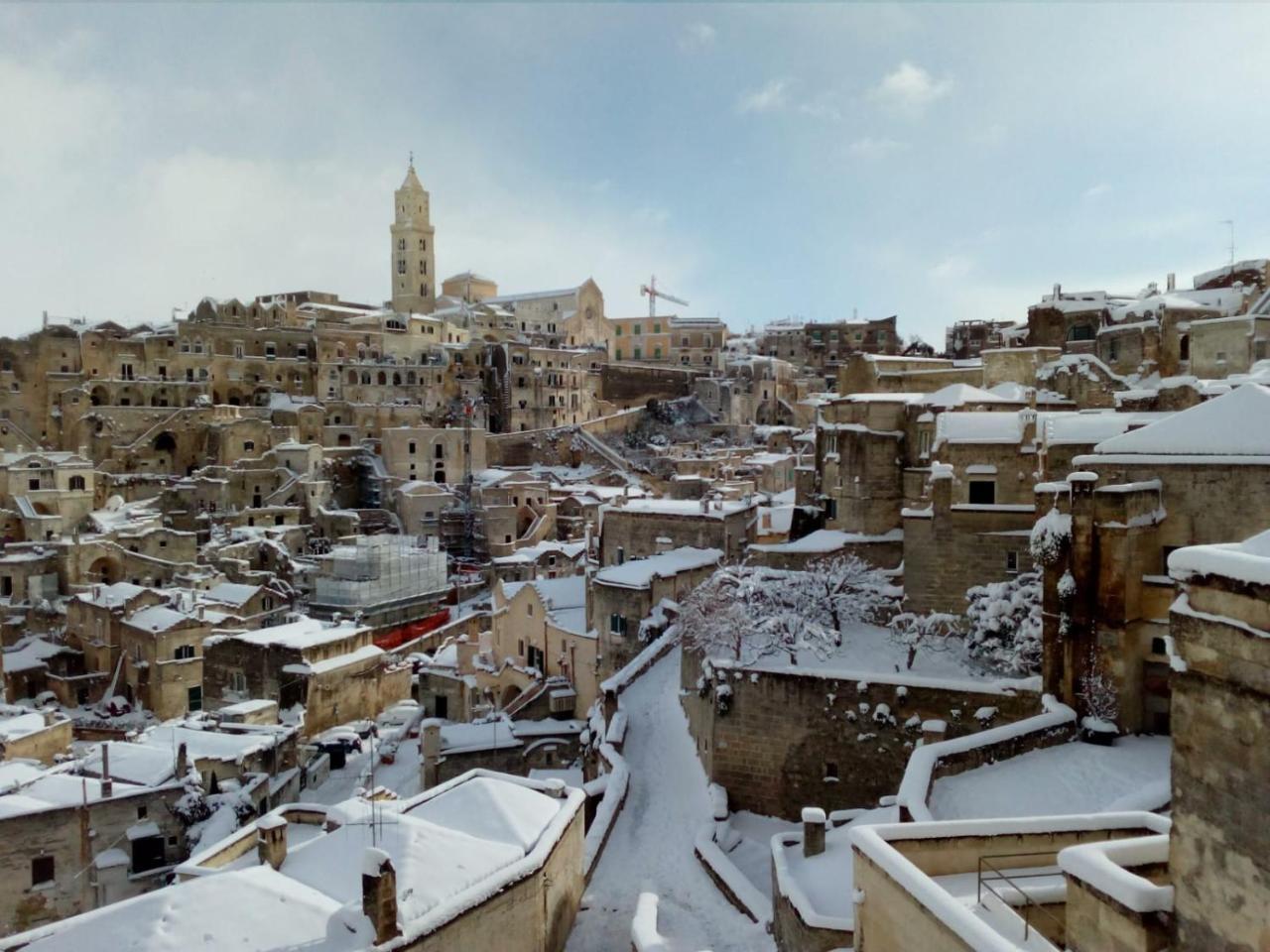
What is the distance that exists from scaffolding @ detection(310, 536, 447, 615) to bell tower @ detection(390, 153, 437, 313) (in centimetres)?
4728

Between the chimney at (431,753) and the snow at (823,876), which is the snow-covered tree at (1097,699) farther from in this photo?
the chimney at (431,753)

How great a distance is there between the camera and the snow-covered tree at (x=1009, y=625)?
1645cm

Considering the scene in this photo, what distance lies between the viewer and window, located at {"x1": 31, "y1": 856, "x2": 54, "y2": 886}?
18.9 m

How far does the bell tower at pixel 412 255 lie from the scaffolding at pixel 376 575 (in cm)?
4728

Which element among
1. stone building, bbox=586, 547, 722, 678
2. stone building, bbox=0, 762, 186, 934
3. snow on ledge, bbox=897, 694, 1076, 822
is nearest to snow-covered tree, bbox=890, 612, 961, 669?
snow on ledge, bbox=897, 694, 1076, 822

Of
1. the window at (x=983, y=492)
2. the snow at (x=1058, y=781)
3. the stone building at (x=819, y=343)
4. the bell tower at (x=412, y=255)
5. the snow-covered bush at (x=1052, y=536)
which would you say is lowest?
the snow at (x=1058, y=781)

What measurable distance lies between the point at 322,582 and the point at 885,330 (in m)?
55.0

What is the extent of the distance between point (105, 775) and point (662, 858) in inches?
577

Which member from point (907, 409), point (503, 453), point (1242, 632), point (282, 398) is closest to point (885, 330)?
point (503, 453)

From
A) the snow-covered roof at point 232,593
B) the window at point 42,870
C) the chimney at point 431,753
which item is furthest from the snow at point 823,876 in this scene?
the snow-covered roof at point 232,593

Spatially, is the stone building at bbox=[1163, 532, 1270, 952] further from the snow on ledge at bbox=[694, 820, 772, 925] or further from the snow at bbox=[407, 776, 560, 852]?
the snow at bbox=[407, 776, 560, 852]

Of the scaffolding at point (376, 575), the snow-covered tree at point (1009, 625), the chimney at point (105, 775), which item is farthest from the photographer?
the scaffolding at point (376, 575)

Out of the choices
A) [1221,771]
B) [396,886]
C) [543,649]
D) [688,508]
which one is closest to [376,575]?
[543,649]

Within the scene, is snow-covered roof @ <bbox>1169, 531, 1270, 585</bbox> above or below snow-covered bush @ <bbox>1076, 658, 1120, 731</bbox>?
above
